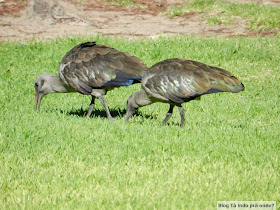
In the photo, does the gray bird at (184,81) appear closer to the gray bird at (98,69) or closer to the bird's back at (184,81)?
the bird's back at (184,81)

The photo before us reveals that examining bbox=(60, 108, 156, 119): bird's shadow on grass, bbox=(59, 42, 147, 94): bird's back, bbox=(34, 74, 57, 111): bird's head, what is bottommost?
bbox=(60, 108, 156, 119): bird's shadow on grass

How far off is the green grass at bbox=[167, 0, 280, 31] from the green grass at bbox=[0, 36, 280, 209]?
206 inches

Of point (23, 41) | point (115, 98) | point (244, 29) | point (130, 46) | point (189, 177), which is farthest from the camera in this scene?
point (244, 29)

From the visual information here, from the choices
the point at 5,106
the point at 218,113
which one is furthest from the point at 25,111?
the point at 218,113

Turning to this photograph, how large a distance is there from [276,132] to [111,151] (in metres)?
2.51

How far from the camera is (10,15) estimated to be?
16.9 metres

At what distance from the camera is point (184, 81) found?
6703 mm

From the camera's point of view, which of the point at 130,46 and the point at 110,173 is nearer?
the point at 110,173

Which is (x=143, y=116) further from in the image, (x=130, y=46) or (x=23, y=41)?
(x=23, y=41)

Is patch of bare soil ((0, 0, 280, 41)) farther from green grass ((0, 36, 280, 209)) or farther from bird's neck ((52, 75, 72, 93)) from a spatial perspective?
bird's neck ((52, 75, 72, 93))

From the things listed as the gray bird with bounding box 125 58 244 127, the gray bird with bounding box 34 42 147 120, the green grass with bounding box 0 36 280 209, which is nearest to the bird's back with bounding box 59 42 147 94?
the gray bird with bounding box 34 42 147 120

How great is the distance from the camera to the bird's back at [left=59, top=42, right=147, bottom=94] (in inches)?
290

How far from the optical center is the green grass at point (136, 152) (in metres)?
4.79

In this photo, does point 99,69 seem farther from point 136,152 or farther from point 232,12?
point 232,12
